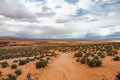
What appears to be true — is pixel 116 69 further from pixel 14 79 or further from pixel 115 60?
pixel 14 79

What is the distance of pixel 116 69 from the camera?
20922 millimetres

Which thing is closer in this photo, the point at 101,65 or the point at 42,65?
the point at 101,65

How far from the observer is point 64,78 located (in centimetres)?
1948

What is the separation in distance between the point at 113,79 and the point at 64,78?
441 cm

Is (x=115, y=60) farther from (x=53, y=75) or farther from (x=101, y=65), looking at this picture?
(x=53, y=75)

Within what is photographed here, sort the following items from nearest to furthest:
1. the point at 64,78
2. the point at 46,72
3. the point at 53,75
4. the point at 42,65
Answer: the point at 64,78
the point at 53,75
the point at 46,72
the point at 42,65

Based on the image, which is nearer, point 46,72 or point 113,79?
point 113,79

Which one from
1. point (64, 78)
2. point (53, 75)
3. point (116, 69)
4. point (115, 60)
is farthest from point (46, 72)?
point (115, 60)

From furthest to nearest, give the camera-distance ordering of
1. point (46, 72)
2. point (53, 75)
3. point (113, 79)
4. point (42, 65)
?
point (42, 65)
point (46, 72)
point (53, 75)
point (113, 79)


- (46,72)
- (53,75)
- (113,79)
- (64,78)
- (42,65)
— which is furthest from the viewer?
(42,65)

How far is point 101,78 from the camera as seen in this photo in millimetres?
18375

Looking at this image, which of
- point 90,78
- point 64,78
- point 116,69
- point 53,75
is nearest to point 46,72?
point 53,75

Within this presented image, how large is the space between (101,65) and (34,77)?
7.54 m

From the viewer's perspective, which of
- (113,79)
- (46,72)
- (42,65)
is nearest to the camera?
(113,79)
